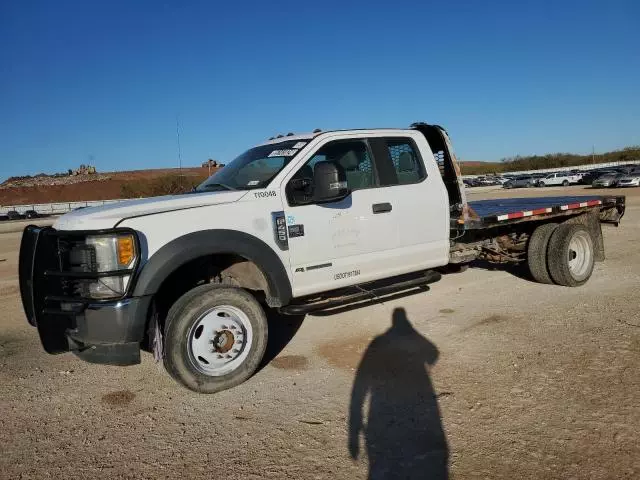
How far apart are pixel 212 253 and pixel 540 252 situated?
488 cm

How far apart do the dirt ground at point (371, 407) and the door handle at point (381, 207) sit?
1.35 m

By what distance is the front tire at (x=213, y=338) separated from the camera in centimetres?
381

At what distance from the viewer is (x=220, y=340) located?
4.02m

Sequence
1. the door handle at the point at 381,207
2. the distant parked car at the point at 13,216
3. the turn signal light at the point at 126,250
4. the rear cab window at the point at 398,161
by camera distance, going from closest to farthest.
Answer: the turn signal light at the point at 126,250 < the door handle at the point at 381,207 < the rear cab window at the point at 398,161 < the distant parked car at the point at 13,216

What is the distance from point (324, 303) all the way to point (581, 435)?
2278 millimetres

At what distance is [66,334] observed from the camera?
3.81m

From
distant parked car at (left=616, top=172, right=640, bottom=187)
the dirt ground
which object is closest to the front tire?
the dirt ground

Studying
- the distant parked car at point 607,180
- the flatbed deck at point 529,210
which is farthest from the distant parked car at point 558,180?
the flatbed deck at point 529,210

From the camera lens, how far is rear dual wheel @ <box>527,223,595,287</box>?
6547mm

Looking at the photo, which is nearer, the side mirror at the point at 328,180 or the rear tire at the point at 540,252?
the side mirror at the point at 328,180

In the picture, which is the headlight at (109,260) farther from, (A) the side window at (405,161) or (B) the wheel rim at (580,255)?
(B) the wheel rim at (580,255)

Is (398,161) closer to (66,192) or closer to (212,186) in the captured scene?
(212,186)

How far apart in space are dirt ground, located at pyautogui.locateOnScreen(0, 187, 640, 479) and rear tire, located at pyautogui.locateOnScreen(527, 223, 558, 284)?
115cm

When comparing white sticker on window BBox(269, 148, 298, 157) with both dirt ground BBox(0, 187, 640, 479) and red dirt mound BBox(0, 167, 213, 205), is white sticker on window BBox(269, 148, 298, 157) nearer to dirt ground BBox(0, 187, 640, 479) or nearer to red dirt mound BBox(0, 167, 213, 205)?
dirt ground BBox(0, 187, 640, 479)
